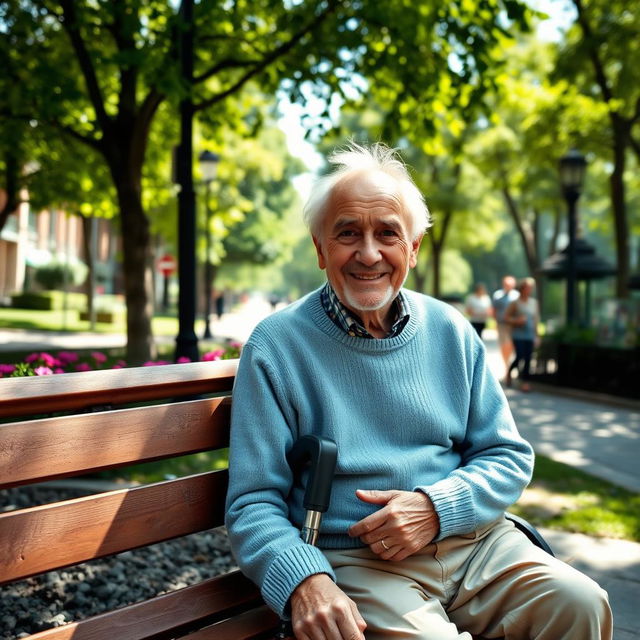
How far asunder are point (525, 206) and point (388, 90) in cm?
2024

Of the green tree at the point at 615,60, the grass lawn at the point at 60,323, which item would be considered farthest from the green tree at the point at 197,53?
the grass lawn at the point at 60,323

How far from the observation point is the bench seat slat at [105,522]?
1681 millimetres

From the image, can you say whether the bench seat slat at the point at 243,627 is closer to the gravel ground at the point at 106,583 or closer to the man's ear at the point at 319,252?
the man's ear at the point at 319,252

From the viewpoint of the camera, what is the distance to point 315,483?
74.2 inches

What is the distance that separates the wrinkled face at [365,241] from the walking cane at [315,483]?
47cm

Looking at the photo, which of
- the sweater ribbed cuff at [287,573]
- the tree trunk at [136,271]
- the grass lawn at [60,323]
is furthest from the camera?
the grass lawn at [60,323]

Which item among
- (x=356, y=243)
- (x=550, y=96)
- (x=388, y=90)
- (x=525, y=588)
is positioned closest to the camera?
(x=525, y=588)

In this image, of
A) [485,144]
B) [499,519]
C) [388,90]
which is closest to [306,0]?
[388,90]

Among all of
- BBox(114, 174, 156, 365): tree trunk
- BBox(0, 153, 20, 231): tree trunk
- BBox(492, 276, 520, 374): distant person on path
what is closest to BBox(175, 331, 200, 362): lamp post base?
BBox(114, 174, 156, 365): tree trunk

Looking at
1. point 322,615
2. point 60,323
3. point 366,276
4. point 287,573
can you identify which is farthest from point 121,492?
point 60,323

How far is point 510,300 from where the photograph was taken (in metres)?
12.8

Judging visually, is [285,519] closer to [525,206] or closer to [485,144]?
[485,144]

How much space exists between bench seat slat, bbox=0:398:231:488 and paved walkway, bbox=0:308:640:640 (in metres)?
1.67

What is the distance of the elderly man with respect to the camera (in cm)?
191
